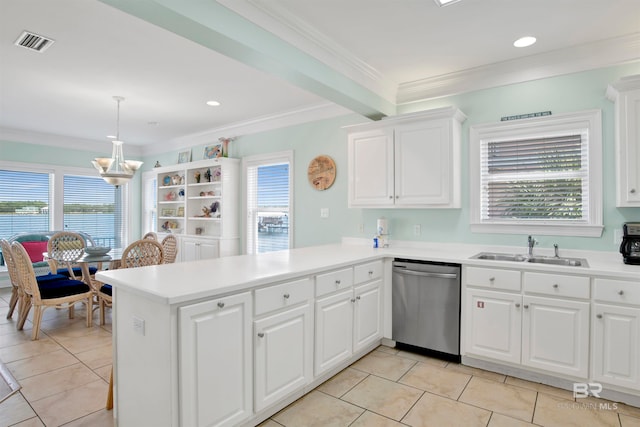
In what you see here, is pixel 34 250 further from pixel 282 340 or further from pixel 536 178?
pixel 536 178

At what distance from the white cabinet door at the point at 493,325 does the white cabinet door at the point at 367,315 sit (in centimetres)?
75

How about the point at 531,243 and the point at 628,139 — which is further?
the point at 531,243

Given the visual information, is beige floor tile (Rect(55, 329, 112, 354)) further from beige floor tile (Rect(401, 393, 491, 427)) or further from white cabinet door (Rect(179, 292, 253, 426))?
beige floor tile (Rect(401, 393, 491, 427))

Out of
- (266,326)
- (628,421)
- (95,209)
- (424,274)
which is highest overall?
(95,209)

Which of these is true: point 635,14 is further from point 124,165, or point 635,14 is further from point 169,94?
point 124,165

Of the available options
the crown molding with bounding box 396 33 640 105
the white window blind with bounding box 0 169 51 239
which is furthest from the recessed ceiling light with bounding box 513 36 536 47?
the white window blind with bounding box 0 169 51 239

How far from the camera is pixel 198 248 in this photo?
5664 mm

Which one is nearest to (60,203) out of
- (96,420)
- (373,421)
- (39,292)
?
(39,292)

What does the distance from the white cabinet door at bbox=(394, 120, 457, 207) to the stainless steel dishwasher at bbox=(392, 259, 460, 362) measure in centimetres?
67

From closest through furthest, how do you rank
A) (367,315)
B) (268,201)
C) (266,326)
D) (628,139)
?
(266,326), (628,139), (367,315), (268,201)

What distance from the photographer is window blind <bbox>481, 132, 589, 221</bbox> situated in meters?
2.96

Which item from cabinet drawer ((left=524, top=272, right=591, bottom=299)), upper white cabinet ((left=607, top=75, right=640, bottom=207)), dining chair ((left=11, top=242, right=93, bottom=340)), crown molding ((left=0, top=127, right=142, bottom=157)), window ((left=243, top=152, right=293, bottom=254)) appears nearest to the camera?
cabinet drawer ((left=524, top=272, right=591, bottom=299))

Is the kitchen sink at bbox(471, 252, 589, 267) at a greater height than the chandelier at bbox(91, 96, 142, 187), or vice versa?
the chandelier at bbox(91, 96, 142, 187)

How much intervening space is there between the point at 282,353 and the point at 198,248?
12.8 ft
